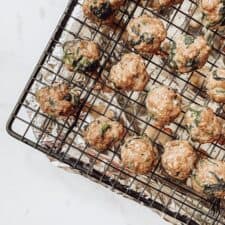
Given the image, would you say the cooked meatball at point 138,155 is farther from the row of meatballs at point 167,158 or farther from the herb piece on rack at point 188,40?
the herb piece on rack at point 188,40

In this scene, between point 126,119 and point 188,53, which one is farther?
point 126,119

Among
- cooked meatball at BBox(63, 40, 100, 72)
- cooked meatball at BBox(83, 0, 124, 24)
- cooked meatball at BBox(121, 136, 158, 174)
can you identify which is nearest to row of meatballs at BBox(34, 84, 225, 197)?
cooked meatball at BBox(121, 136, 158, 174)

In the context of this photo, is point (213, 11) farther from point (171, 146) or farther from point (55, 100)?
point (55, 100)

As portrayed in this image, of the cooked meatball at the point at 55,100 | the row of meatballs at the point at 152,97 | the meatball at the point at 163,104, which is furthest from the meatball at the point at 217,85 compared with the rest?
the cooked meatball at the point at 55,100

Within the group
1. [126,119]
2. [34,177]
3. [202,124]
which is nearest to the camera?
[202,124]

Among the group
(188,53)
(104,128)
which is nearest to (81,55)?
(104,128)
